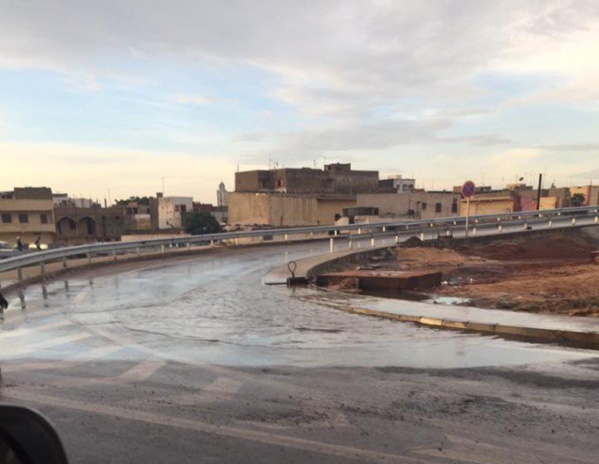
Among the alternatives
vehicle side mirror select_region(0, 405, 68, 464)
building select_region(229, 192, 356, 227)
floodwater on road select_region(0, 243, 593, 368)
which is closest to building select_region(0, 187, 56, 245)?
building select_region(229, 192, 356, 227)

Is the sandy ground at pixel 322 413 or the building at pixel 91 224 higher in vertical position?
the building at pixel 91 224

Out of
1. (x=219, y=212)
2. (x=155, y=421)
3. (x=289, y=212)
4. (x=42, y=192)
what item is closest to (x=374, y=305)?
(x=155, y=421)

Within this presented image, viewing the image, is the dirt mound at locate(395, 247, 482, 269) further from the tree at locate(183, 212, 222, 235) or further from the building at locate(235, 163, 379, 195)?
the building at locate(235, 163, 379, 195)

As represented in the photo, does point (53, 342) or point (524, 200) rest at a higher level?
point (524, 200)

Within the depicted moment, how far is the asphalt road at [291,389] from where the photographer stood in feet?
14.8

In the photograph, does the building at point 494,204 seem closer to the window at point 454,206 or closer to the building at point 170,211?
the window at point 454,206

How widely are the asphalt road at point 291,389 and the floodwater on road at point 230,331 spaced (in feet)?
0.16

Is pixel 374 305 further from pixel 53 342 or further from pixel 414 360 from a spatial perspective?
pixel 53 342

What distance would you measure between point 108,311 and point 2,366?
4.51m

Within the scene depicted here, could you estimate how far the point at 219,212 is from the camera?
8562 centimetres

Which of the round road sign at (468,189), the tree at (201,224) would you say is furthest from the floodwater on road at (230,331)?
the tree at (201,224)

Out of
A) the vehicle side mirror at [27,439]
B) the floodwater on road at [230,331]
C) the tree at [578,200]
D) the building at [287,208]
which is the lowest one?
the floodwater on road at [230,331]

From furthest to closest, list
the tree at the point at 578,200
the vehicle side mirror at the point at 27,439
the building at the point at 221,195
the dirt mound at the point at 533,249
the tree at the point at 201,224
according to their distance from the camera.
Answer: the building at the point at 221,195, the tree at the point at 578,200, the tree at the point at 201,224, the dirt mound at the point at 533,249, the vehicle side mirror at the point at 27,439

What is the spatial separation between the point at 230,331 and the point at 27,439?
7758mm
